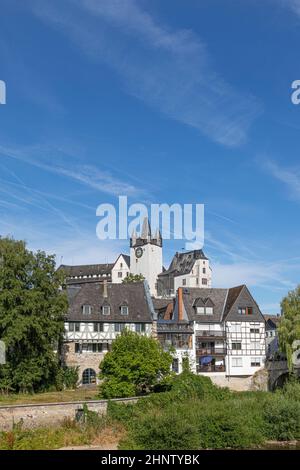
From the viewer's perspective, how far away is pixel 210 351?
181ft

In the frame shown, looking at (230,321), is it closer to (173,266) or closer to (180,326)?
(180,326)

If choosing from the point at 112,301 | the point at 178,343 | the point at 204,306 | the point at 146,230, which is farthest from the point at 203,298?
the point at 146,230

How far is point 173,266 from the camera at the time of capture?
113625 mm

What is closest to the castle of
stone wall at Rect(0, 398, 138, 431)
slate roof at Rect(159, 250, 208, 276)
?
stone wall at Rect(0, 398, 138, 431)

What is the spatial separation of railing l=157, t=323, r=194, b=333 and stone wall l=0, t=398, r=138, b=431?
1773 cm

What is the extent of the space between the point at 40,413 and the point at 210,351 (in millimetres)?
23548

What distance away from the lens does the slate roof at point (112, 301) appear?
52094mm

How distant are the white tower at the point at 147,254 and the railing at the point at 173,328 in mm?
58545

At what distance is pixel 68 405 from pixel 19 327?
305 inches

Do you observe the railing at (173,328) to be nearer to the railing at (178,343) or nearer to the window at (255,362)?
the railing at (178,343)

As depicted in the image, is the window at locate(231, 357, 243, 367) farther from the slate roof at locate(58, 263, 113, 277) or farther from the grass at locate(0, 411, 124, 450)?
the slate roof at locate(58, 263, 113, 277)

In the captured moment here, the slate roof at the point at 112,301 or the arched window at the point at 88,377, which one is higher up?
the slate roof at the point at 112,301

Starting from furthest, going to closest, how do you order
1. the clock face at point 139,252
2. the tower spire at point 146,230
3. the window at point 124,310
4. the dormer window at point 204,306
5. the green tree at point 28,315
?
1. the tower spire at point 146,230
2. the clock face at point 139,252
3. the dormer window at point 204,306
4. the window at point 124,310
5. the green tree at point 28,315

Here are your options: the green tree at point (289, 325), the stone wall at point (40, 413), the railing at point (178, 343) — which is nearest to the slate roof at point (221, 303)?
the railing at point (178, 343)
